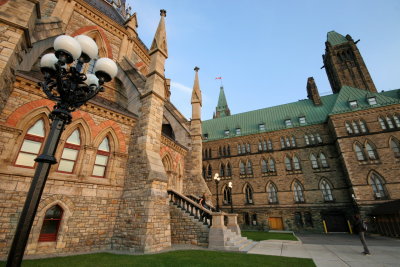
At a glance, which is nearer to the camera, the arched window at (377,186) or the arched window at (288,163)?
the arched window at (377,186)

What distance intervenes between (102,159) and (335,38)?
41463 millimetres

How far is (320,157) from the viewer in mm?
23609

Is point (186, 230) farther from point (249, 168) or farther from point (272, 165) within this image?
point (272, 165)

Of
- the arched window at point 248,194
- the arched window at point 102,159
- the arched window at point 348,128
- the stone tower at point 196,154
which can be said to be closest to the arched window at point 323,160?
the arched window at point 348,128

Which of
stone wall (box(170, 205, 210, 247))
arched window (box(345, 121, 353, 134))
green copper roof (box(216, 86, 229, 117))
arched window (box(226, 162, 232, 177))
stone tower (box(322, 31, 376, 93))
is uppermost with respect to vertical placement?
green copper roof (box(216, 86, 229, 117))

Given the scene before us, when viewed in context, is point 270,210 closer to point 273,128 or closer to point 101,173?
point 273,128

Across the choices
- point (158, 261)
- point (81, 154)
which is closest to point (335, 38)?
point (81, 154)

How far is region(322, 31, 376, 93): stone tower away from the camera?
90.7ft

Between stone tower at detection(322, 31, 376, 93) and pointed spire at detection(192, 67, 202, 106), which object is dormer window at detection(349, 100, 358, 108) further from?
pointed spire at detection(192, 67, 202, 106)

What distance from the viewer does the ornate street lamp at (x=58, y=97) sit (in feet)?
8.41

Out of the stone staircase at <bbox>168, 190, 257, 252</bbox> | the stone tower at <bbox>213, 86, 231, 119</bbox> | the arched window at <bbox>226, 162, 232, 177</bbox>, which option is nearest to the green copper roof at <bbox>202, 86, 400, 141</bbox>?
the arched window at <bbox>226, 162, 232, 177</bbox>

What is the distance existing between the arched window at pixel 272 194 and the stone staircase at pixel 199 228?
16.3 metres

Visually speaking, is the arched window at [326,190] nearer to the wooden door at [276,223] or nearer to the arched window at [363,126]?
the wooden door at [276,223]

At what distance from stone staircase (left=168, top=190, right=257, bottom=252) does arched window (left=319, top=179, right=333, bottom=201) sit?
58.7ft
